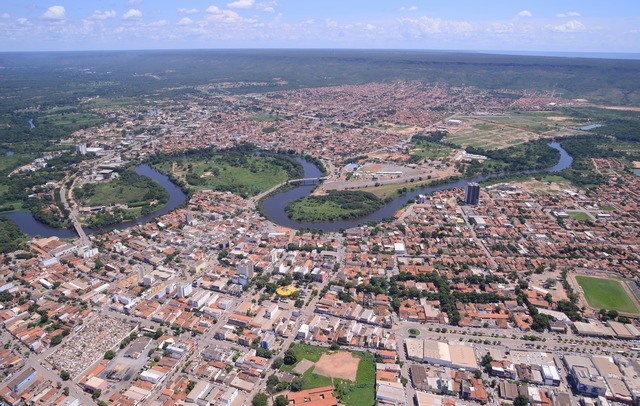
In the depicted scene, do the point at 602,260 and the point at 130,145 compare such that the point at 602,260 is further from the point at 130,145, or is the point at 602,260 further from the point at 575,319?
the point at 130,145

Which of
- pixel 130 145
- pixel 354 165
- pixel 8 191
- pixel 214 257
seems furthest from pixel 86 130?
pixel 214 257

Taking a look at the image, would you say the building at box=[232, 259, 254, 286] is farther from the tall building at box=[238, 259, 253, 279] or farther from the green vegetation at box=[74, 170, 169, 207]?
the green vegetation at box=[74, 170, 169, 207]

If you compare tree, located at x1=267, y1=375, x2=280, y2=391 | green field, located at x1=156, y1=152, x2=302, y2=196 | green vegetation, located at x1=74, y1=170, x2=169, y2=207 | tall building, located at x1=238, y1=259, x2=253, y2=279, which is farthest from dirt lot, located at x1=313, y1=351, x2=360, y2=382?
green vegetation, located at x1=74, y1=170, x2=169, y2=207

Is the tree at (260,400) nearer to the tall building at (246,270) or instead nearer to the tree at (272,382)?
the tree at (272,382)

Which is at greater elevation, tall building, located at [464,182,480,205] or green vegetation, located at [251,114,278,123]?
green vegetation, located at [251,114,278,123]

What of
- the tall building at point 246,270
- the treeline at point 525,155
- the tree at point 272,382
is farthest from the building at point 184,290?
the treeline at point 525,155

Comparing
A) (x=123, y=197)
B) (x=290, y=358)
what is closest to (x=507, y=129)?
(x=123, y=197)
